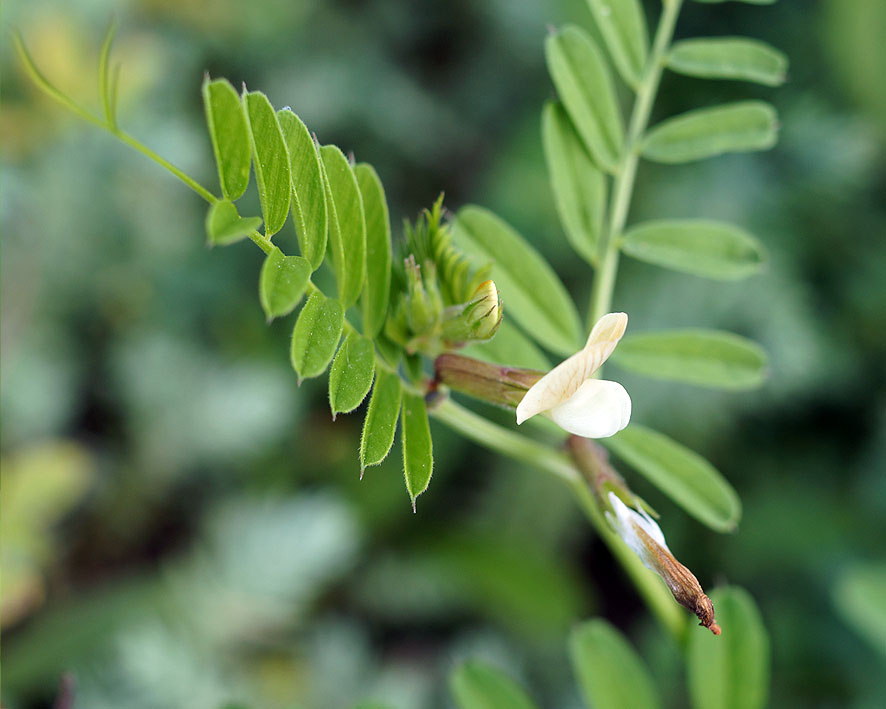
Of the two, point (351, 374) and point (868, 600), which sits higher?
point (351, 374)

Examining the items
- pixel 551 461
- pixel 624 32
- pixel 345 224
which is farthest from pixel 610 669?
pixel 624 32

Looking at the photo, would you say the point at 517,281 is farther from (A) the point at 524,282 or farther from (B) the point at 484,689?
(B) the point at 484,689

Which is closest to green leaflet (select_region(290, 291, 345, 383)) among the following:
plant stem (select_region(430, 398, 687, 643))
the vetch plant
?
the vetch plant

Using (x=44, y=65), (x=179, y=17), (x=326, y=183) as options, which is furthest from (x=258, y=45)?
(x=326, y=183)

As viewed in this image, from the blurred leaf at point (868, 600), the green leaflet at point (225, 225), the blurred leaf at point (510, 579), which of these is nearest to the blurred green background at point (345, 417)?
the blurred leaf at point (510, 579)

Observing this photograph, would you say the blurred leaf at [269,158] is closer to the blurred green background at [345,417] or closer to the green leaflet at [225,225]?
the green leaflet at [225,225]

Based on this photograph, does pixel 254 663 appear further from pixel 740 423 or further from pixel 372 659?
pixel 740 423
